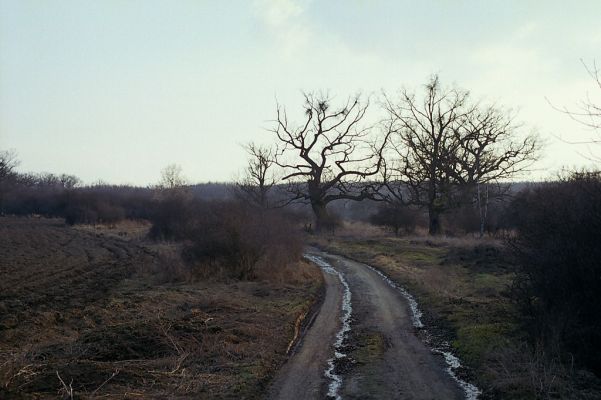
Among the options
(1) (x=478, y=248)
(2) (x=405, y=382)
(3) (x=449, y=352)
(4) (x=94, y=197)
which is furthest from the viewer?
(4) (x=94, y=197)

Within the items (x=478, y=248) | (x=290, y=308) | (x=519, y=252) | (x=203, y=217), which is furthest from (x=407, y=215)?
(x=519, y=252)

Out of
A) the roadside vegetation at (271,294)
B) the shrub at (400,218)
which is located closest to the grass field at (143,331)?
the roadside vegetation at (271,294)

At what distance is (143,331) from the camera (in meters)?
13.0

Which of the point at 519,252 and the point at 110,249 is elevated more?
the point at 519,252

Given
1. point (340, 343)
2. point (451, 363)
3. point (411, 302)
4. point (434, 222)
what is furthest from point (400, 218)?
point (451, 363)

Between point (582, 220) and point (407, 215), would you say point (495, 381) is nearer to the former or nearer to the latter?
point (582, 220)

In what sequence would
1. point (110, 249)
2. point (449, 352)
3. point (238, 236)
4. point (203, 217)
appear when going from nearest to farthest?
point (449, 352)
point (238, 236)
point (203, 217)
point (110, 249)

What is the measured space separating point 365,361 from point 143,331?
5.18 metres

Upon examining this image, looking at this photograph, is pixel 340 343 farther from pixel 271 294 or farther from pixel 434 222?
pixel 434 222

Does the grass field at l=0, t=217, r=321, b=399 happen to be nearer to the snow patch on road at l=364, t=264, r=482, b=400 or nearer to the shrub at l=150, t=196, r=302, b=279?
the shrub at l=150, t=196, r=302, b=279

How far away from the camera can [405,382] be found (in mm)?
10164

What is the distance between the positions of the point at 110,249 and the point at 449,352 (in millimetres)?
36395

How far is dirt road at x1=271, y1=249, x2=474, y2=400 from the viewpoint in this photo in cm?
967

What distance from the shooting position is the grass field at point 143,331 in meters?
9.44
